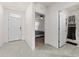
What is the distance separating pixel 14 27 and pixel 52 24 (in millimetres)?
2878

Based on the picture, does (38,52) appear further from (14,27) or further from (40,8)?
(14,27)

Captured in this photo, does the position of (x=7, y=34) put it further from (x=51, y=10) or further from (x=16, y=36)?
(x=51, y=10)

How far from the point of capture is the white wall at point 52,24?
4.20 m

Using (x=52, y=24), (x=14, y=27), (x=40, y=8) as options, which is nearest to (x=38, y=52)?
(x=52, y=24)

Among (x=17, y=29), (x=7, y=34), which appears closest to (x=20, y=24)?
(x=17, y=29)

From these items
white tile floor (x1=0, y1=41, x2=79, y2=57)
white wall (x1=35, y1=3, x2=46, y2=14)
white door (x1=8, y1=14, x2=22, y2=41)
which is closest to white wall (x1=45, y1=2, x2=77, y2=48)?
white wall (x1=35, y1=3, x2=46, y2=14)

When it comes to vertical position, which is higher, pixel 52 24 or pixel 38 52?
pixel 52 24

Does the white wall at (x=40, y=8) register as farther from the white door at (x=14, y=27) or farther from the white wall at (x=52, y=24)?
the white door at (x=14, y=27)

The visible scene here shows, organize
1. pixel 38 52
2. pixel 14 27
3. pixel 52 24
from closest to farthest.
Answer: pixel 38 52, pixel 52 24, pixel 14 27

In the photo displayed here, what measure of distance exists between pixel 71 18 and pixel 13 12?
3867mm

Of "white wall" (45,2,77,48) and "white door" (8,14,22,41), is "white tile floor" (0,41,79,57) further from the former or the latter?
"white door" (8,14,22,41)

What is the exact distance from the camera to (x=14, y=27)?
20.0ft

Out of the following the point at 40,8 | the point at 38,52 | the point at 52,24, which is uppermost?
the point at 40,8

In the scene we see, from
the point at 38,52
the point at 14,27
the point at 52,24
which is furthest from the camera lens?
the point at 14,27
